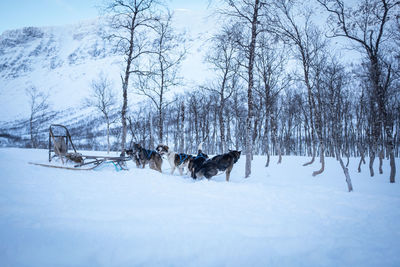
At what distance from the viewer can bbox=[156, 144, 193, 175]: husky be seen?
7391 mm

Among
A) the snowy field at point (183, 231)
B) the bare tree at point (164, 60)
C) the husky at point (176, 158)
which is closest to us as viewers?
the snowy field at point (183, 231)

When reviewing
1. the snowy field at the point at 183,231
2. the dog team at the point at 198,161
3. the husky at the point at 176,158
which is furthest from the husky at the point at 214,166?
the snowy field at the point at 183,231

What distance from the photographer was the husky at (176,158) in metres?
7.39

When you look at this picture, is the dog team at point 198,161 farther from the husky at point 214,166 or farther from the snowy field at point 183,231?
the snowy field at point 183,231

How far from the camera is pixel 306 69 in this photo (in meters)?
9.62

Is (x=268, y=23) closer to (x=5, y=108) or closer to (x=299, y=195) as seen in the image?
(x=299, y=195)

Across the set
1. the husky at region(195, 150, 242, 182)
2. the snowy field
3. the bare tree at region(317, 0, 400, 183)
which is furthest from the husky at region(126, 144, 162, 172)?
the bare tree at region(317, 0, 400, 183)

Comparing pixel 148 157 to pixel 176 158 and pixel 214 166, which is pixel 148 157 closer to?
pixel 176 158

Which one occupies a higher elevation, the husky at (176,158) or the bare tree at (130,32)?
the bare tree at (130,32)

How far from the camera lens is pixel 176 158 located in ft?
25.0

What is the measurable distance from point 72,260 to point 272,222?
2428mm

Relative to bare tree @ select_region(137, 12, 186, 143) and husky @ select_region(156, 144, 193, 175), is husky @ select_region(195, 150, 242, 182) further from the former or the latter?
bare tree @ select_region(137, 12, 186, 143)

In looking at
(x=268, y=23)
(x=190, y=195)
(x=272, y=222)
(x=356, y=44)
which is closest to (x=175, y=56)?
(x=268, y=23)

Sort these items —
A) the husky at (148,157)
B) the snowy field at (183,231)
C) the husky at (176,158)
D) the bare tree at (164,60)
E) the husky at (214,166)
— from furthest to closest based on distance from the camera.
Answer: the bare tree at (164,60) → the husky at (148,157) → the husky at (176,158) → the husky at (214,166) → the snowy field at (183,231)
